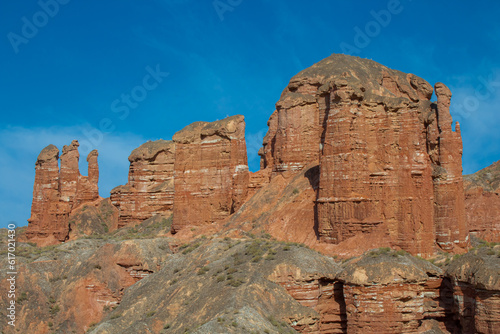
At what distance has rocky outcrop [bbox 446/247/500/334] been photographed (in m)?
22.2

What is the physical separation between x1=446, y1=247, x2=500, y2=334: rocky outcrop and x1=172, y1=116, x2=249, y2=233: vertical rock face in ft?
68.6

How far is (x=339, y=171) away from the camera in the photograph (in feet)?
103

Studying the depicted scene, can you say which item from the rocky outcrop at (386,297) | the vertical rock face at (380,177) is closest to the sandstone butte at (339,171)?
the vertical rock face at (380,177)

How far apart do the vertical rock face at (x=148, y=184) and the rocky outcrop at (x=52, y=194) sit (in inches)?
256

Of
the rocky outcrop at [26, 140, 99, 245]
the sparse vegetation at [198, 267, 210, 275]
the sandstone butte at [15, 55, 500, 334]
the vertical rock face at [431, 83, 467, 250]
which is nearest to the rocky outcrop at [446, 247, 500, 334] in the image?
the sandstone butte at [15, 55, 500, 334]

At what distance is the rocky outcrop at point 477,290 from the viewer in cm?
2225

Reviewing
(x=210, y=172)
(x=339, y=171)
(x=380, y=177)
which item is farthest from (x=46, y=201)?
(x=380, y=177)

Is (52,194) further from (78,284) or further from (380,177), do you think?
(380,177)

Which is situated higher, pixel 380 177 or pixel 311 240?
pixel 380 177

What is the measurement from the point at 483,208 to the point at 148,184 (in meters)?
37.0

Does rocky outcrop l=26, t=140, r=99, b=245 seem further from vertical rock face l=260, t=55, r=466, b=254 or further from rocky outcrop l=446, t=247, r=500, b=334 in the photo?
rocky outcrop l=446, t=247, r=500, b=334

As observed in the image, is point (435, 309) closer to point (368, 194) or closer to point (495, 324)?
point (495, 324)

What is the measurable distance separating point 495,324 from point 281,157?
2151 centimetres

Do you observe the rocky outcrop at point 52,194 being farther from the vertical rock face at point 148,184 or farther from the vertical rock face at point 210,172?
the vertical rock face at point 210,172
